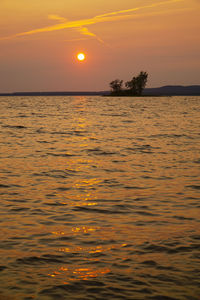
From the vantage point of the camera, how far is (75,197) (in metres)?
A: 13.2

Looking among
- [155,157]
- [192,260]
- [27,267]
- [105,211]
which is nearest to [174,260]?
[192,260]

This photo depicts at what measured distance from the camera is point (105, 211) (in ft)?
37.9

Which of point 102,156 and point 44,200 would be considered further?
point 102,156

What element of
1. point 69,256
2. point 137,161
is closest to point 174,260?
point 69,256

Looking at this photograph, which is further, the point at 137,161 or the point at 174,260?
the point at 137,161

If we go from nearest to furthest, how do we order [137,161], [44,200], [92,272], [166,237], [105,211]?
[92,272], [166,237], [105,211], [44,200], [137,161]

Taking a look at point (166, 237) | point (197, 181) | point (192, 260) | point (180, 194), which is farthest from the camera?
point (197, 181)

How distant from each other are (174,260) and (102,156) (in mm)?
14554

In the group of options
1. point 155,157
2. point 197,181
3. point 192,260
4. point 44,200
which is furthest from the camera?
point 155,157

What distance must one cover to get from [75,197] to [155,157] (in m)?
9.57

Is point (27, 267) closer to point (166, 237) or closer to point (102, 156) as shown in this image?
point (166, 237)

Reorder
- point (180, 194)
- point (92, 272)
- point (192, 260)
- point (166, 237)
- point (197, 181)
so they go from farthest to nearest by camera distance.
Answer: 1. point (197, 181)
2. point (180, 194)
3. point (166, 237)
4. point (192, 260)
5. point (92, 272)

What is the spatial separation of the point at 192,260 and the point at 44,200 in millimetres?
5758

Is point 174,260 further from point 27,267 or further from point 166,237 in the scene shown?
point 27,267
